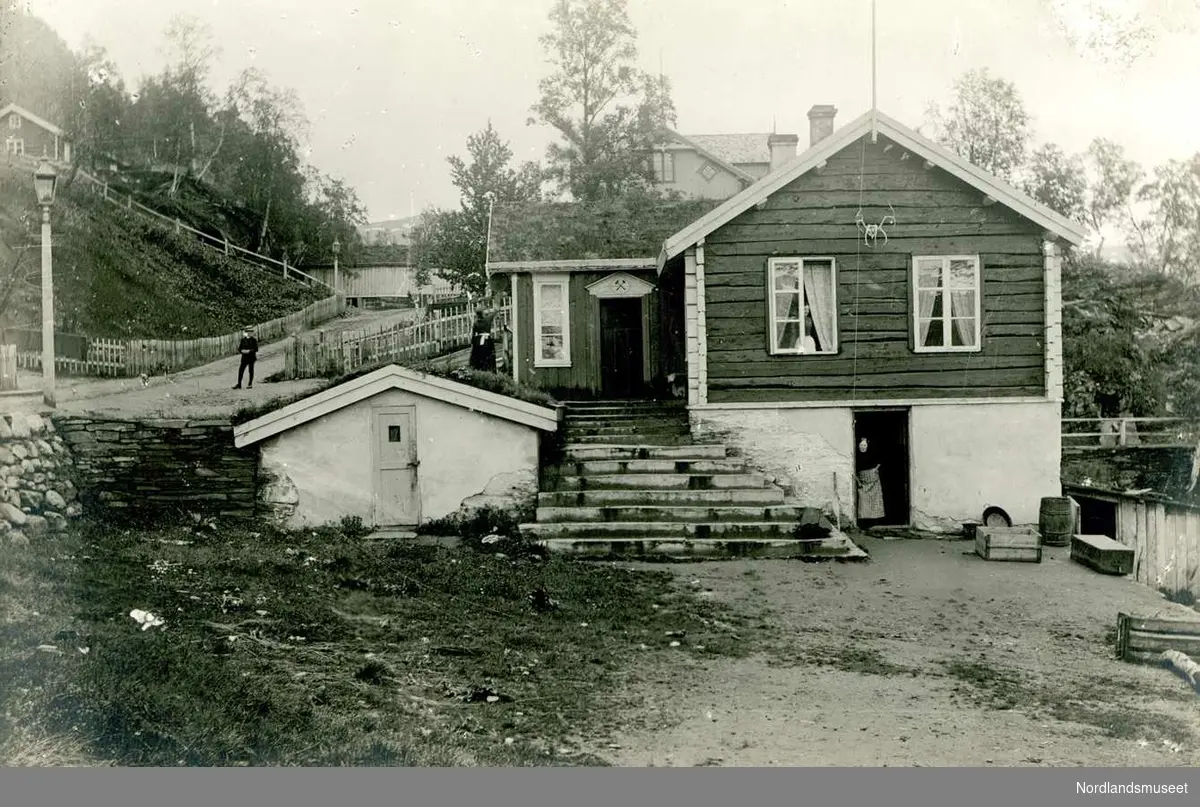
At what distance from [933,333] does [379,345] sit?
9824 mm

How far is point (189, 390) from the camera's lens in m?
13.4

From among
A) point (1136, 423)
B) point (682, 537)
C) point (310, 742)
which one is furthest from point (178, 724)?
point (1136, 423)

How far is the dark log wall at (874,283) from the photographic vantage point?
15891 mm

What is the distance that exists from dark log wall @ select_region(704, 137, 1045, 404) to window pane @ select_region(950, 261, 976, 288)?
6.7 inches

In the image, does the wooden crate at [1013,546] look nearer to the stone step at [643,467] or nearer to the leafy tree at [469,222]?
the stone step at [643,467]

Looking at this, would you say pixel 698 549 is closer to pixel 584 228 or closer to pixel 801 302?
pixel 801 302

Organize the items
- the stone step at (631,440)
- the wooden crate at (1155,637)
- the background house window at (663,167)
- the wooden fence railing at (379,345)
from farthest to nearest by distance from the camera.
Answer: the background house window at (663,167), the stone step at (631,440), the wooden fence railing at (379,345), the wooden crate at (1155,637)

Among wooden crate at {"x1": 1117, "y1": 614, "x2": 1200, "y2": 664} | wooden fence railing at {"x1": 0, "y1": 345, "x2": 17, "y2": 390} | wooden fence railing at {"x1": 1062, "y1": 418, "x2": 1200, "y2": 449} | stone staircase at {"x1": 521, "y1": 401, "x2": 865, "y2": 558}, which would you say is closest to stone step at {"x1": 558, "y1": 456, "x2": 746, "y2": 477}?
stone staircase at {"x1": 521, "y1": 401, "x2": 865, "y2": 558}

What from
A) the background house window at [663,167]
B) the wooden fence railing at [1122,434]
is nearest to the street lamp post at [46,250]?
the background house window at [663,167]

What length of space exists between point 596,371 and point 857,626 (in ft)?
35.1

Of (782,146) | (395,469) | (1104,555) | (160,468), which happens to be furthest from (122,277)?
(782,146)

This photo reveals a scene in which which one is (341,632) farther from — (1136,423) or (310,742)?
(1136,423)

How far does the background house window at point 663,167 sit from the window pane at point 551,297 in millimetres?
8361

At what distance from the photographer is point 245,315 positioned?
13633 millimetres
